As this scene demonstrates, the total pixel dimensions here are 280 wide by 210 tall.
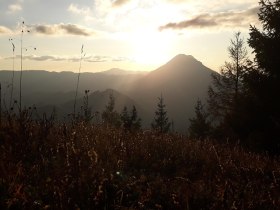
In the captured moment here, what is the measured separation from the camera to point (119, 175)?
4777mm

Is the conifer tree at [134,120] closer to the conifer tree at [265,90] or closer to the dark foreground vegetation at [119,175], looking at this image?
the dark foreground vegetation at [119,175]

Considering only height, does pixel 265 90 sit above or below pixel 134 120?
above

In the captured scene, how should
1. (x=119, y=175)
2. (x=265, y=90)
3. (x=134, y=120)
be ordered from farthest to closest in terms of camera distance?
1. (x=134, y=120)
2. (x=265, y=90)
3. (x=119, y=175)

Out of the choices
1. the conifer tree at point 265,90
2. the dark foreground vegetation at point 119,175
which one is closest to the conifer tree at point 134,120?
the dark foreground vegetation at point 119,175

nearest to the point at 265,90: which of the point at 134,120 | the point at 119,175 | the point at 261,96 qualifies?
the point at 261,96

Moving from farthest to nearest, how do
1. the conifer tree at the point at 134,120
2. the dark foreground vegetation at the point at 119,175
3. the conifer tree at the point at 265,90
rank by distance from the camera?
the conifer tree at the point at 265,90
the conifer tree at the point at 134,120
the dark foreground vegetation at the point at 119,175

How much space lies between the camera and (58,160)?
501 centimetres

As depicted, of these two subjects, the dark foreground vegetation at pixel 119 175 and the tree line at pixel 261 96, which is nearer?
the dark foreground vegetation at pixel 119 175

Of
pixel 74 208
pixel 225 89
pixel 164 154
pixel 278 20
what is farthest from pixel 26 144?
pixel 225 89

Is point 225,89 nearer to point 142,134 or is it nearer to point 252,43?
point 252,43

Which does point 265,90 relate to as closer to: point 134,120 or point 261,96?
point 261,96

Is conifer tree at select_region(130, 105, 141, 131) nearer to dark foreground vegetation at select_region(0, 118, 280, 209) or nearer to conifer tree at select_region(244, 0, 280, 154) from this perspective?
dark foreground vegetation at select_region(0, 118, 280, 209)

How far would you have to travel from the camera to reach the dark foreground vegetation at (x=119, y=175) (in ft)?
11.8

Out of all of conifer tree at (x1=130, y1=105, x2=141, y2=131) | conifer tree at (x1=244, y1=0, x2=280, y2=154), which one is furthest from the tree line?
conifer tree at (x1=130, y1=105, x2=141, y2=131)
